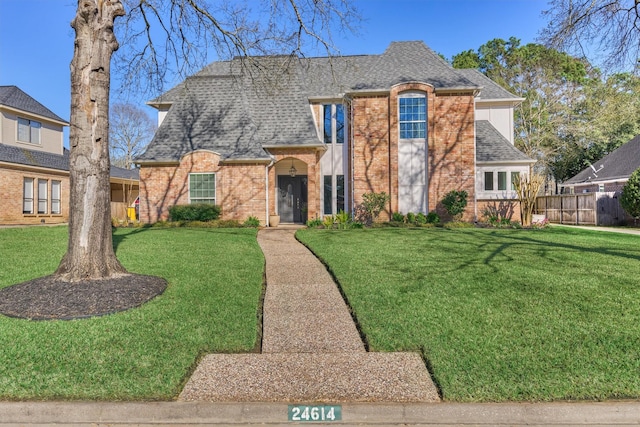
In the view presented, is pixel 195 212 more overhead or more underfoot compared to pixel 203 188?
more underfoot

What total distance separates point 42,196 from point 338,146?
17.1 m

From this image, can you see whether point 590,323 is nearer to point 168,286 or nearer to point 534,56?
point 168,286

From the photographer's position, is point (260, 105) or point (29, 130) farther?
point (29, 130)

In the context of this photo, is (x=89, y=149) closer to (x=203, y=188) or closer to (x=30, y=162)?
(x=203, y=188)

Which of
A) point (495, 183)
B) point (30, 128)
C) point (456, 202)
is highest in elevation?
point (30, 128)

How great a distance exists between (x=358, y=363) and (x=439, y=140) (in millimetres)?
15694

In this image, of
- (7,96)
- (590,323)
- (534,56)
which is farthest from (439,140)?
(534,56)

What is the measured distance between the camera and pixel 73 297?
5598 mm

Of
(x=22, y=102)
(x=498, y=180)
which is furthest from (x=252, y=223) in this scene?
(x=22, y=102)

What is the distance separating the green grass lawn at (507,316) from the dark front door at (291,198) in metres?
11.8

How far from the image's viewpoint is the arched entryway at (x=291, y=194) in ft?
69.3

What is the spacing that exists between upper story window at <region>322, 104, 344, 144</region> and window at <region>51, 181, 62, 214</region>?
1646cm

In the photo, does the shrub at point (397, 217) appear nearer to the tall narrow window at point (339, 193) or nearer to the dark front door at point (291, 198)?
the tall narrow window at point (339, 193)

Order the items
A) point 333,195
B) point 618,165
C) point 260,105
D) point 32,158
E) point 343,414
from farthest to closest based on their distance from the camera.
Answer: point 618,165 < point 32,158 < point 260,105 < point 333,195 < point 343,414
